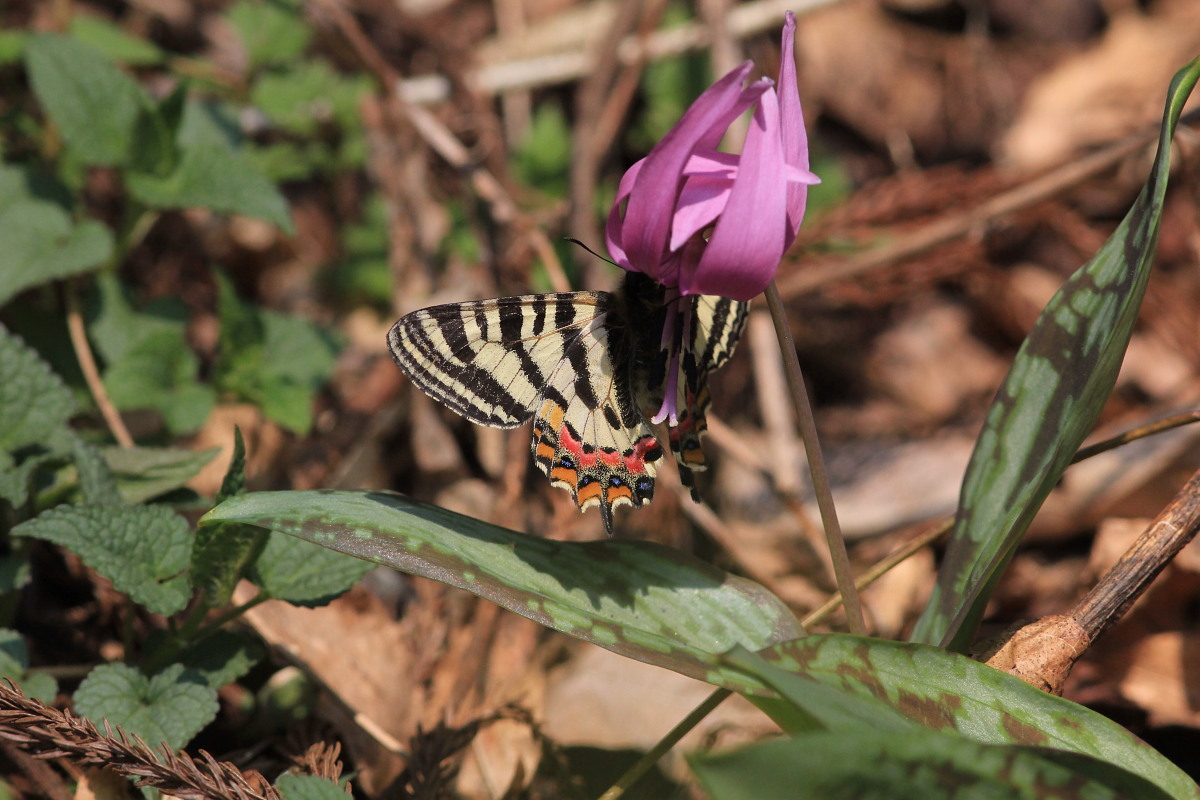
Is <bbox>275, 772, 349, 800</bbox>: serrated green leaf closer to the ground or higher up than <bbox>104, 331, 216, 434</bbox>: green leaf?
closer to the ground

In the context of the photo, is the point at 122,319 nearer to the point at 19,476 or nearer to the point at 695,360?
the point at 19,476

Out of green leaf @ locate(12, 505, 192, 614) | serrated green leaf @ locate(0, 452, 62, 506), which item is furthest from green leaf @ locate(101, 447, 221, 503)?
green leaf @ locate(12, 505, 192, 614)

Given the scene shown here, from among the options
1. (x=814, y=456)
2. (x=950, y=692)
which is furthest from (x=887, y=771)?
(x=814, y=456)

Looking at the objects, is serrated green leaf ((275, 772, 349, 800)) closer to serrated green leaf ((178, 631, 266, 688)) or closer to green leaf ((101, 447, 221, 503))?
serrated green leaf ((178, 631, 266, 688))

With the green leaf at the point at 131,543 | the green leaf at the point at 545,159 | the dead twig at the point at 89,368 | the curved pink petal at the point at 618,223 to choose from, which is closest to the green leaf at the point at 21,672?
the green leaf at the point at 131,543

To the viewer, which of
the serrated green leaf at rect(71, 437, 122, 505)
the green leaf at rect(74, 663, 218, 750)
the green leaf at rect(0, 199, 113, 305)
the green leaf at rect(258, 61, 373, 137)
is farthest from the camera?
the green leaf at rect(258, 61, 373, 137)

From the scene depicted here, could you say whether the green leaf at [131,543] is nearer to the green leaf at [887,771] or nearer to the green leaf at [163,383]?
the green leaf at [163,383]
